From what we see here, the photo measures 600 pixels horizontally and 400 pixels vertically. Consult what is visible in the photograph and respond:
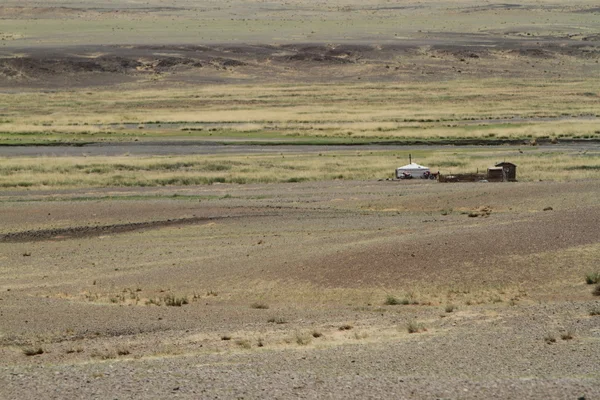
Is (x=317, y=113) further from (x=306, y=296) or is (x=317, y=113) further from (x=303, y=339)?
(x=303, y=339)

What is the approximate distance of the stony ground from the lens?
15.3 meters

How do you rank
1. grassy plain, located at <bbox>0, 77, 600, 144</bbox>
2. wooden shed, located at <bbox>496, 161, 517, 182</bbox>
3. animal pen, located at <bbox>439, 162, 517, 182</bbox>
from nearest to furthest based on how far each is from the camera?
1. animal pen, located at <bbox>439, 162, 517, 182</bbox>
2. wooden shed, located at <bbox>496, 161, 517, 182</bbox>
3. grassy plain, located at <bbox>0, 77, 600, 144</bbox>

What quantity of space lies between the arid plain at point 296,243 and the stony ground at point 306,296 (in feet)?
0.25

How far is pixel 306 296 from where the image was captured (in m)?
23.0

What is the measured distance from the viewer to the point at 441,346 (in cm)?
1717

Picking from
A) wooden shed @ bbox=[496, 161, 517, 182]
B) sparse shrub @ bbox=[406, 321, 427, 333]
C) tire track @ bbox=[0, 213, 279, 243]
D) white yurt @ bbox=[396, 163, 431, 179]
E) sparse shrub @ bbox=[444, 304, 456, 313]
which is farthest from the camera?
white yurt @ bbox=[396, 163, 431, 179]

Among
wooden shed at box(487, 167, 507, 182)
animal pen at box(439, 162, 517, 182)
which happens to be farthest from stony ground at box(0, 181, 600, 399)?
animal pen at box(439, 162, 517, 182)

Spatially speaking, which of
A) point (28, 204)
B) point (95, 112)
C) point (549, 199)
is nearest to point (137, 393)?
point (549, 199)

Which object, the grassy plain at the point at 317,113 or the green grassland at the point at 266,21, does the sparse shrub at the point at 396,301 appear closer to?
the grassy plain at the point at 317,113

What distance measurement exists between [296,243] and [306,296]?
6.50m

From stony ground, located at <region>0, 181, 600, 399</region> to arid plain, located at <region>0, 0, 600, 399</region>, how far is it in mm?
78

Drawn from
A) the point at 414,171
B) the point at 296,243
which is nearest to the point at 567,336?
the point at 296,243

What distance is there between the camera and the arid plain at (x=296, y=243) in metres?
16.0

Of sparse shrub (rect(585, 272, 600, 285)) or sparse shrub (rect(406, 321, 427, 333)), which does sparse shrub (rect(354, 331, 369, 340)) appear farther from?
sparse shrub (rect(585, 272, 600, 285))
